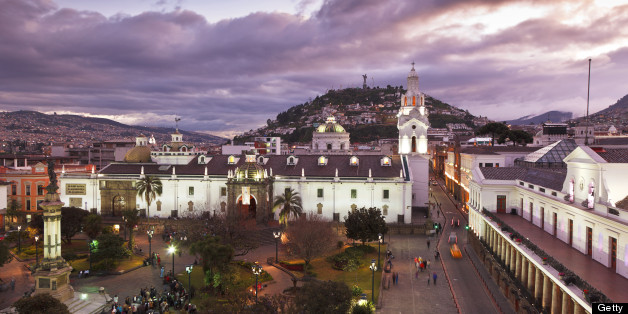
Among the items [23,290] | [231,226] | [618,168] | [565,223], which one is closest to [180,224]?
[231,226]

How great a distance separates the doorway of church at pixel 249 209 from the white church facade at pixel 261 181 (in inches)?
5.2

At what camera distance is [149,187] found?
52.9 meters

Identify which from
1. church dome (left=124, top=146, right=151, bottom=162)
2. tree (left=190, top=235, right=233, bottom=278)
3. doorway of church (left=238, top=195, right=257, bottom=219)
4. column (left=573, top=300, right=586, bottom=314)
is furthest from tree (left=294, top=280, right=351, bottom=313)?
church dome (left=124, top=146, right=151, bottom=162)

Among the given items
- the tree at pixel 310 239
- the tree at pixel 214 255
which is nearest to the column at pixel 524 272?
the tree at pixel 310 239

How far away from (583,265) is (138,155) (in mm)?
59421

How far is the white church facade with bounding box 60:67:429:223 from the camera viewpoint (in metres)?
52.5

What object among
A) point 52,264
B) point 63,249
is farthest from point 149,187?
point 52,264

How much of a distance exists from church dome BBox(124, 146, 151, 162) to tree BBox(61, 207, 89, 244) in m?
19.4

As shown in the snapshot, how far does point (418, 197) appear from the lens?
62281 millimetres

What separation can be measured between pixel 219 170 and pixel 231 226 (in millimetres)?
18199

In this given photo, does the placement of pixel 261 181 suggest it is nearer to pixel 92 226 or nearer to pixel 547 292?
pixel 92 226

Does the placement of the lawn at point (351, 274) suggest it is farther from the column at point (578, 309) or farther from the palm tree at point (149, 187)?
the palm tree at point (149, 187)

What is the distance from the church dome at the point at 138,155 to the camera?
210ft

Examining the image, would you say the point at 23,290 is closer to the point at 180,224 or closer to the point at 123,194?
the point at 180,224
